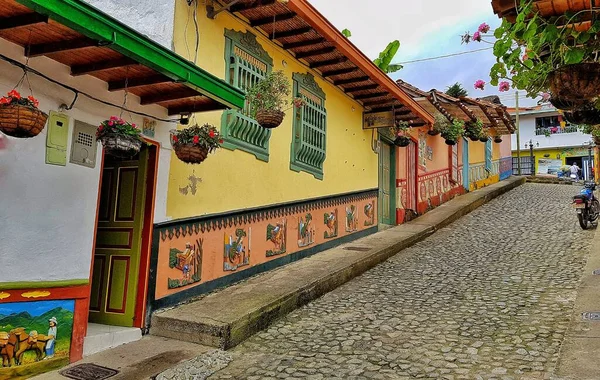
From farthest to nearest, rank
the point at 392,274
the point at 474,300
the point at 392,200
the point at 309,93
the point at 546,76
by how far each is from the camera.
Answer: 1. the point at 392,200
2. the point at 309,93
3. the point at 392,274
4. the point at 474,300
5. the point at 546,76

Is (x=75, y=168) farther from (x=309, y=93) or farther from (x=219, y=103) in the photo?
(x=309, y=93)

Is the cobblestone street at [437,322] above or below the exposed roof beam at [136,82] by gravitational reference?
below

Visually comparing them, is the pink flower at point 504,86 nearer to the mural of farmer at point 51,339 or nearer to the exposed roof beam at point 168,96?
the exposed roof beam at point 168,96

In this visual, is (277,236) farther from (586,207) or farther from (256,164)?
(586,207)

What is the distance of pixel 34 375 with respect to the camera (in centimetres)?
374

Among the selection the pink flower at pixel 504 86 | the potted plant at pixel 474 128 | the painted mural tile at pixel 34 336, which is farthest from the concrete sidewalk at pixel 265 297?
the potted plant at pixel 474 128

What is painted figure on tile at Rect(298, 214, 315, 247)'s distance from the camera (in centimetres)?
823

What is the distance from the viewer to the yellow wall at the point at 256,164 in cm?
559

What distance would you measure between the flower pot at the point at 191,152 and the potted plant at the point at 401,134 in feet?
25.0

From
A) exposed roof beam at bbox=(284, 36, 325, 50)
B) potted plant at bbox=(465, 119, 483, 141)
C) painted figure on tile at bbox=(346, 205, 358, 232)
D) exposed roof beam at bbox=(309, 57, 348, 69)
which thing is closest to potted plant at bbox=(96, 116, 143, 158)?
exposed roof beam at bbox=(284, 36, 325, 50)

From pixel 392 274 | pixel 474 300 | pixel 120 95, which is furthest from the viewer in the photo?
pixel 392 274

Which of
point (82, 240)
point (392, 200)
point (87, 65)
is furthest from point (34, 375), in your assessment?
point (392, 200)

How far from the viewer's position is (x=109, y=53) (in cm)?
385

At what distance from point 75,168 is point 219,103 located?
166cm
